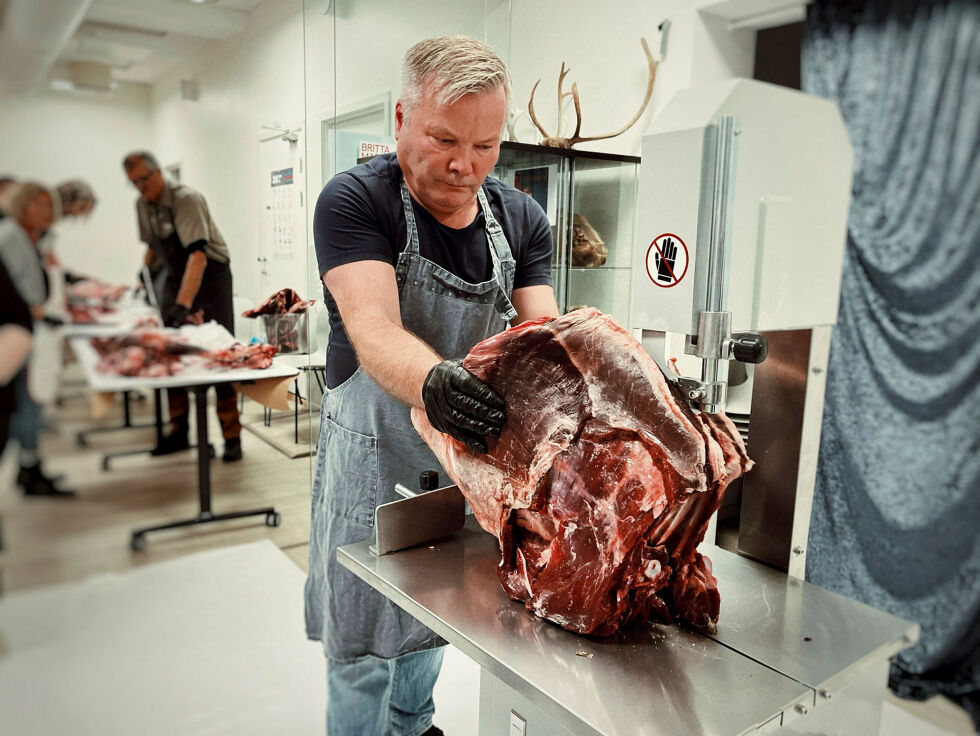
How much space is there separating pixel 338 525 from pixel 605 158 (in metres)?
2.14

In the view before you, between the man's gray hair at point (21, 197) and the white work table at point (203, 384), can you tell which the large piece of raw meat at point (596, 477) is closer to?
the man's gray hair at point (21, 197)

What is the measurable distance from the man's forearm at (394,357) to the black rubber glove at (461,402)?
0.09 m

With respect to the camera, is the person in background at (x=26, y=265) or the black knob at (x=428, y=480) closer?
the person in background at (x=26, y=265)

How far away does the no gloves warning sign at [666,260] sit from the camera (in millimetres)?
1028

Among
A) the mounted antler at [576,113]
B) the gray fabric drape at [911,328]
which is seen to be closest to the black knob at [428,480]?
the gray fabric drape at [911,328]

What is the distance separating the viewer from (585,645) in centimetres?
108

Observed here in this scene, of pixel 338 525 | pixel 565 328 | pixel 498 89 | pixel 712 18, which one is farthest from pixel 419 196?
pixel 712 18

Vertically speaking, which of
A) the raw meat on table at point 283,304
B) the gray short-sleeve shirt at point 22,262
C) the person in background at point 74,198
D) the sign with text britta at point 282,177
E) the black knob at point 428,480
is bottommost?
the black knob at point 428,480

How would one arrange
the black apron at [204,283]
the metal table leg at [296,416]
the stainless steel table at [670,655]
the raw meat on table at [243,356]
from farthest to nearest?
the metal table leg at [296,416], the raw meat on table at [243,356], the black apron at [204,283], the stainless steel table at [670,655]

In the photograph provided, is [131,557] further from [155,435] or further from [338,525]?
[338,525]

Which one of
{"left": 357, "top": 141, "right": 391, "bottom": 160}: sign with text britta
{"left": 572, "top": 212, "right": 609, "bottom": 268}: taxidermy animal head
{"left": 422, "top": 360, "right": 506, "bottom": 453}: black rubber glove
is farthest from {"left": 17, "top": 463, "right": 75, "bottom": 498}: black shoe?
{"left": 572, "top": 212, "right": 609, "bottom": 268}: taxidermy animal head

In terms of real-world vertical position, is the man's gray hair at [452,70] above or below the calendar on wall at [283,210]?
above

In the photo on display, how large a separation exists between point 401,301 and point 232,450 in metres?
1.11

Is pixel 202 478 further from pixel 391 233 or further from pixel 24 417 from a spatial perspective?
pixel 24 417
